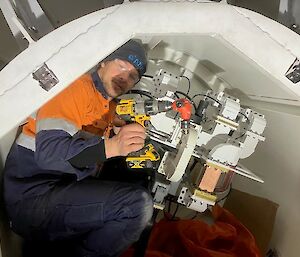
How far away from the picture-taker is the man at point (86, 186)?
1394 mm

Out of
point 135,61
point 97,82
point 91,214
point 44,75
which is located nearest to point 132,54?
point 135,61

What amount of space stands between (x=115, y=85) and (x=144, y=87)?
28 cm

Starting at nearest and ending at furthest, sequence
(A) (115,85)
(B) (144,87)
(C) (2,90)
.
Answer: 1. (C) (2,90)
2. (A) (115,85)
3. (B) (144,87)

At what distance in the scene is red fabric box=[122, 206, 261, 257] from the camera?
5.40 ft

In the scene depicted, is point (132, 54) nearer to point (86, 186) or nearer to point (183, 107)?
point (183, 107)

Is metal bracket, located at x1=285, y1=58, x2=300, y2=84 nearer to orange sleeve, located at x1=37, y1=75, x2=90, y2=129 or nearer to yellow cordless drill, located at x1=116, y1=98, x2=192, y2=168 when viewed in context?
yellow cordless drill, located at x1=116, y1=98, x2=192, y2=168

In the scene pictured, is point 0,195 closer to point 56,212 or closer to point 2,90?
point 56,212

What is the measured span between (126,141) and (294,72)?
0.49 meters

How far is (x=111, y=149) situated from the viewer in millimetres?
1396

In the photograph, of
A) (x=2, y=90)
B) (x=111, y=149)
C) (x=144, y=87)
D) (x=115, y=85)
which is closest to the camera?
(x=2, y=90)

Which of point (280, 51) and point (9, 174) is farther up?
point (280, 51)

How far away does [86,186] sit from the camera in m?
1.49

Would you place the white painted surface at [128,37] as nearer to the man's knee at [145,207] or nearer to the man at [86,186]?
the man at [86,186]

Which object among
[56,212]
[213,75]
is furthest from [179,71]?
[56,212]
